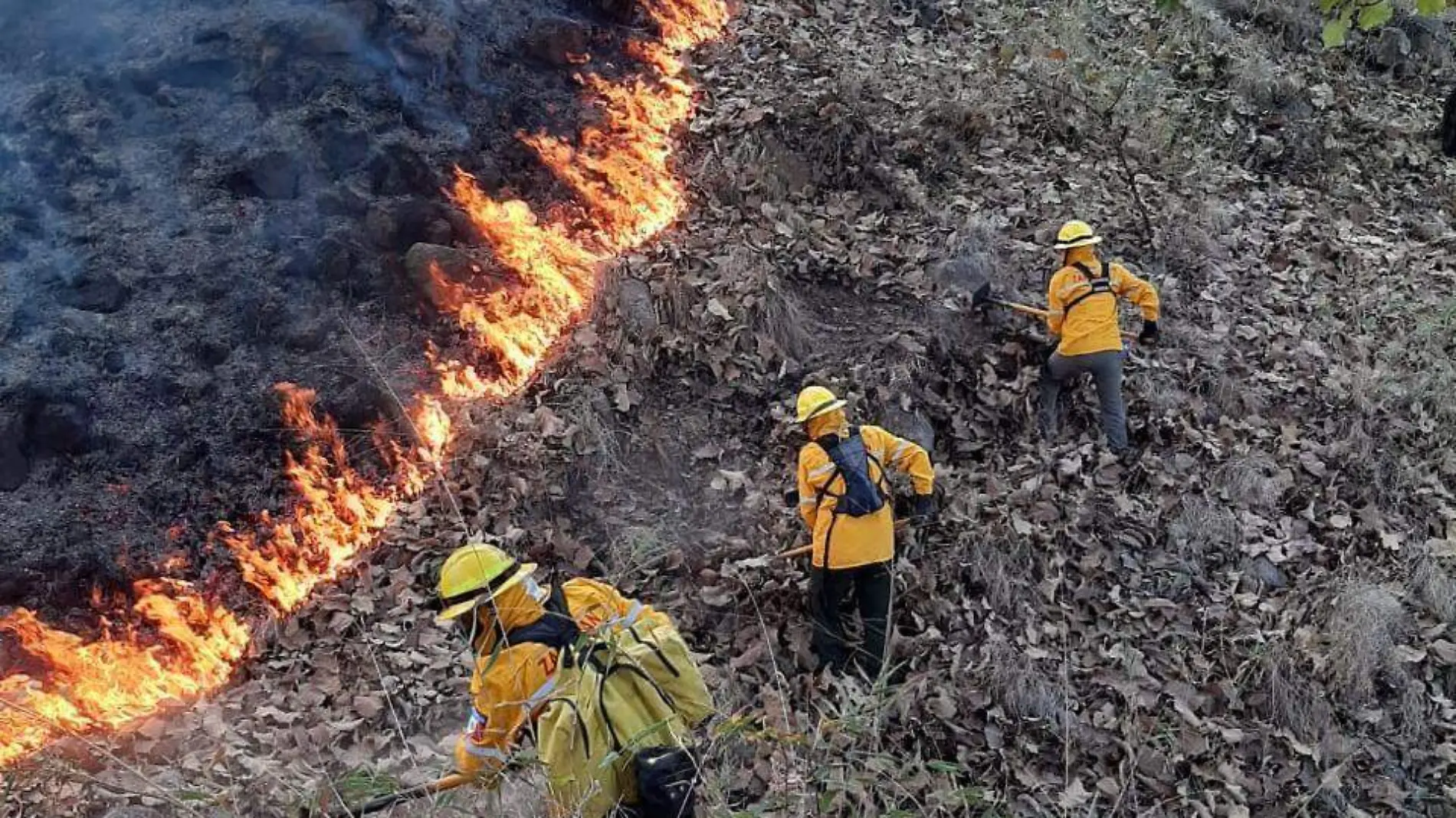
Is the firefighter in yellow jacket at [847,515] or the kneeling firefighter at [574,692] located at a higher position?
the kneeling firefighter at [574,692]

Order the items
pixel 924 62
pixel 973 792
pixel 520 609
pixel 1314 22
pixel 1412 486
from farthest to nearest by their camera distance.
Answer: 1. pixel 1314 22
2. pixel 924 62
3. pixel 1412 486
4. pixel 520 609
5. pixel 973 792

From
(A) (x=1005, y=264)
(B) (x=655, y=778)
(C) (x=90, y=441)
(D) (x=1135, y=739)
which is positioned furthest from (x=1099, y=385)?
(C) (x=90, y=441)

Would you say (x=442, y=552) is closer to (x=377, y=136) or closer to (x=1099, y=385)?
(x=377, y=136)

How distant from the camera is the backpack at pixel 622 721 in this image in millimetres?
3594

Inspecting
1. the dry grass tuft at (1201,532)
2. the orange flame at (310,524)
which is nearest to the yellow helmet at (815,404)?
the orange flame at (310,524)

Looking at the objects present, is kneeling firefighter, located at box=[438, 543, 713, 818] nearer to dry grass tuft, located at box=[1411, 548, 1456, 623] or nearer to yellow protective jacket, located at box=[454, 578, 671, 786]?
yellow protective jacket, located at box=[454, 578, 671, 786]

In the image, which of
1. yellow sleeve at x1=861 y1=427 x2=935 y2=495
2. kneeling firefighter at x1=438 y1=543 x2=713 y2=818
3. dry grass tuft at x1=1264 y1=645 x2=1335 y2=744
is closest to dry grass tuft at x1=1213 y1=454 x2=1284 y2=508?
dry grass tuft at x1=1264 y1=645 x2=1335 y2=744

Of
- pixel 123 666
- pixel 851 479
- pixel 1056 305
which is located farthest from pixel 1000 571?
pixel 123 666

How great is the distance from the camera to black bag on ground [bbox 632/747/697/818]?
3.65m

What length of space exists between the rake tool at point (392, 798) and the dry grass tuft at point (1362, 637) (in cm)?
539

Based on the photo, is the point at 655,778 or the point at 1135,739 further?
the point at 1135,739

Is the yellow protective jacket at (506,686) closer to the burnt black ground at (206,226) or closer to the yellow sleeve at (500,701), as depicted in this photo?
the yellow sleeve at (500,701)

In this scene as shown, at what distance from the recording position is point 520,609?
12.8 ft

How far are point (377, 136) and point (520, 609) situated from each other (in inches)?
244
